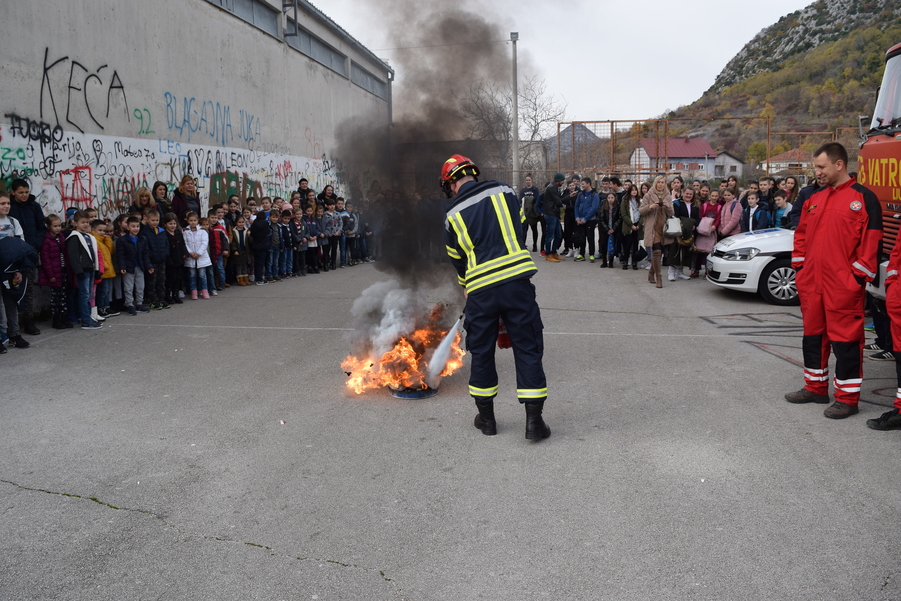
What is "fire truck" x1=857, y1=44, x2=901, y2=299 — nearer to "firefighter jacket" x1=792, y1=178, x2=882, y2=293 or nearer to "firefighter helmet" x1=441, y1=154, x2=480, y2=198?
"firefighter jacket" x1=792, y1=178, x2=882, y2=293

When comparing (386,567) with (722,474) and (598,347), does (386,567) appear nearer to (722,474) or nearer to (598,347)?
(722,474)

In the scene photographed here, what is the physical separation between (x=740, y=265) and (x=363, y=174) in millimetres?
5674

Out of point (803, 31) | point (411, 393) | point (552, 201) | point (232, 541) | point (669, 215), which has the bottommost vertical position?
point (232, 541)

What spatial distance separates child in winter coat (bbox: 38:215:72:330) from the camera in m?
8.20

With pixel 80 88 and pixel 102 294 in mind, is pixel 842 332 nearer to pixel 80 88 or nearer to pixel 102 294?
pixel 102 294

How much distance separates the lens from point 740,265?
32.4ft

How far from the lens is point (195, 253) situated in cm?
1059

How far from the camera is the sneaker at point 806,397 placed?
5.21m

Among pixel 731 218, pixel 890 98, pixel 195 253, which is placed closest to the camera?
pixel 890 98

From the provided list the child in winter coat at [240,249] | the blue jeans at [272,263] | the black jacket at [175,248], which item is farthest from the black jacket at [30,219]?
the blue jeans at [272,263]

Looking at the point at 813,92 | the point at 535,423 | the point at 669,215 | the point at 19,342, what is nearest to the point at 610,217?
the point at 669,215

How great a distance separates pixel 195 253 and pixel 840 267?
8914 mm

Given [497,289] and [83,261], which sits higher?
[83,261]

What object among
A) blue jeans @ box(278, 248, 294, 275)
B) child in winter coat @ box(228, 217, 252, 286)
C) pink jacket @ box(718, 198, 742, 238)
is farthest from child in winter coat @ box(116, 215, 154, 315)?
pink jacket @ box(718, 198, 742, 238)
